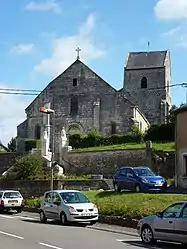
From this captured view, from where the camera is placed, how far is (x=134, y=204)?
25.8 metres

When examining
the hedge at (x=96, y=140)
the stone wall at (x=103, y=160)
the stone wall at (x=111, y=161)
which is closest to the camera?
the stone wall at (x=111, y=161)

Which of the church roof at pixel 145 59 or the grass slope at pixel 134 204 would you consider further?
the church roof at pixel 145 59

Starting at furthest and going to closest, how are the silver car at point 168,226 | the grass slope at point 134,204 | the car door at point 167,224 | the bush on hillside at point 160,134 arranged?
the bush on hillside at point 160,134 < the grass slope at point 134,204 < the car door at point 167,224 < the silver car at point 168,226

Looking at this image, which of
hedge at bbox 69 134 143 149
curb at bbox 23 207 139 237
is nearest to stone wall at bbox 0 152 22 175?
hedge at bbox 69 134 143 149

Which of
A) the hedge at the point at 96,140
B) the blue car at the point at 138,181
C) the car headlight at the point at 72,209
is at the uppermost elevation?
the hedge at the point at 96,140

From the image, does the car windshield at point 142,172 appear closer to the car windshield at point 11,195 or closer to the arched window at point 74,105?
the car windshield at point 11,195

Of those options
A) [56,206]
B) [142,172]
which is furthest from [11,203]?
[56,206]

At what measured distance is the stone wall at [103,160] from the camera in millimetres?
51750

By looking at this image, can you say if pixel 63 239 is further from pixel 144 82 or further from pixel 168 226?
pixel 144 82

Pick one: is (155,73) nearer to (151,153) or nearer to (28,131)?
(28,131)

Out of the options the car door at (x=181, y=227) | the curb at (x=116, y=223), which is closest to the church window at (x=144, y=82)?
the curb at (x=116, y=223)

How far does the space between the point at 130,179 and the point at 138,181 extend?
2.99 ft

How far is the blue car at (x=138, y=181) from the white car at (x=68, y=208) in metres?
6.20

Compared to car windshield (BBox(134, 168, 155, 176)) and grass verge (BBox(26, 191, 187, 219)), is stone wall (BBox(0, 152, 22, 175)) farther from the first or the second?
grass verge (BBox(26, 191, 187, 219))
